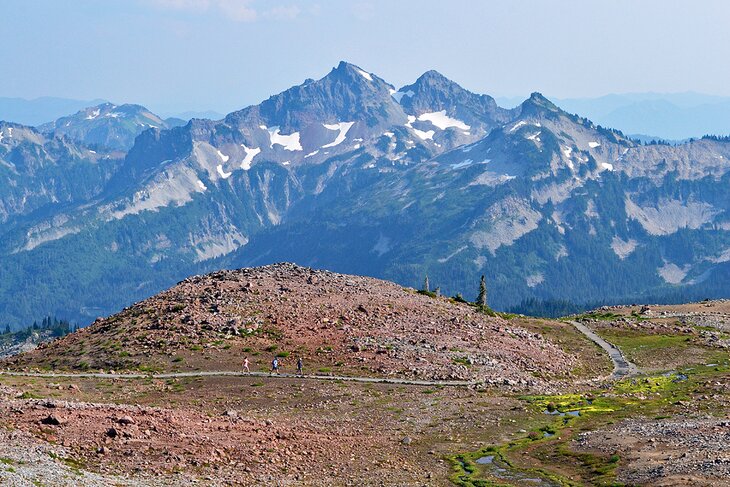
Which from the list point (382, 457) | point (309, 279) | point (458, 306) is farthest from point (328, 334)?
point (382, 457)

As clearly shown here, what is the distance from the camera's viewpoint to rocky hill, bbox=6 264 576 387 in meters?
89.1

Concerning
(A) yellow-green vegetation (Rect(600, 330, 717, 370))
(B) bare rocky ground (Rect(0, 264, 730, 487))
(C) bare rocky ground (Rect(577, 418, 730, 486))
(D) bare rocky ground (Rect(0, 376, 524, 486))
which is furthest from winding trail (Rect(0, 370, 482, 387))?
(A) yellow-green vegetation (Rect(600, 330, 717, 370))

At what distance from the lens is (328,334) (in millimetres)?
96375

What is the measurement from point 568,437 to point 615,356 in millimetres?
48197

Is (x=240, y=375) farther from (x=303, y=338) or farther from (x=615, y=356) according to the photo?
(x=615, y=356)

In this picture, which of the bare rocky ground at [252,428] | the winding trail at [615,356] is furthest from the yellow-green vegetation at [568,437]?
the winding trail at [615,356]

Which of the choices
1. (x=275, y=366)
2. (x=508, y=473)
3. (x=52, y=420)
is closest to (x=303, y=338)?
(x=275, y=366)

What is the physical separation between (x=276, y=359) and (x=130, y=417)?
2807 centimetres

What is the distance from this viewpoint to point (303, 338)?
95125mm

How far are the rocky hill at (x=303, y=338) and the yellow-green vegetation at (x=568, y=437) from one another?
8378 millimetres

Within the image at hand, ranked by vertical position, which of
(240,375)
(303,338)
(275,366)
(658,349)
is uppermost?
(303,338)

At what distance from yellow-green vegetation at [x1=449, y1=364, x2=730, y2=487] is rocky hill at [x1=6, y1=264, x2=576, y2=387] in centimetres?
838

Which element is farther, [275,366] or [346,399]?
[275,366]

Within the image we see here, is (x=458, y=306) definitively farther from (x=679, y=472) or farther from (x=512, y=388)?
(x=679, y=472)
